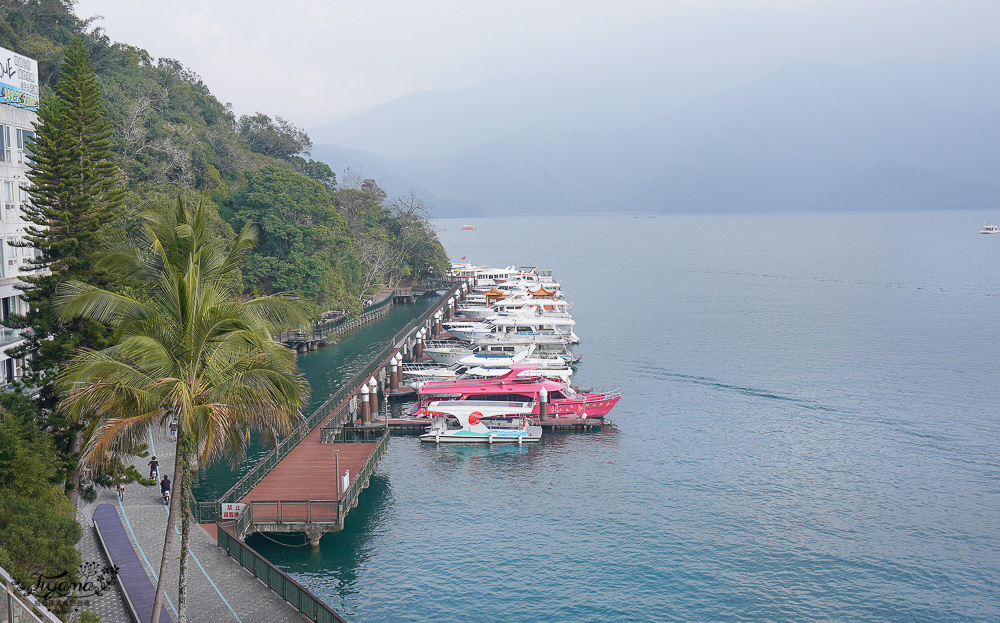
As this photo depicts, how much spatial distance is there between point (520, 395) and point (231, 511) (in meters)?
24.2

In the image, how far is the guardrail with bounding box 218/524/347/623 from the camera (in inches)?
788

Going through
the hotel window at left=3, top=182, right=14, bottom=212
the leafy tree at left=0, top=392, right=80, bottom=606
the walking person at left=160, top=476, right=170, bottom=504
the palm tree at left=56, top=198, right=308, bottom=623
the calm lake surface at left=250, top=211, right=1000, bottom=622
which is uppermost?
the hotel window at left=3, top=182, right=14, bottom=212

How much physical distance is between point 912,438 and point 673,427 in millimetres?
12662

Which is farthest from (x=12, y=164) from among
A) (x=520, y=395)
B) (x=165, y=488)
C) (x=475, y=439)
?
(x=520, y=395)

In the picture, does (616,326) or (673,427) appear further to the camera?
(616,326)

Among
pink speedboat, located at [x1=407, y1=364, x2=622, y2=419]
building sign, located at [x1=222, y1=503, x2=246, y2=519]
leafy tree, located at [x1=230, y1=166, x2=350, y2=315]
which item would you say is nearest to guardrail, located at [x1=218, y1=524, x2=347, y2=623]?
building sign, located at [x1=222, y1=503, x2=246, y2=519]

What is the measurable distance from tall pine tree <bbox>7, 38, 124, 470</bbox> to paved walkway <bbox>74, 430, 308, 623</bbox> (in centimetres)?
426

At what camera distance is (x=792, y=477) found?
37.3m

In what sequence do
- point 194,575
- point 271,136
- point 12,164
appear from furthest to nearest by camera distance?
point 271,136
point 12,164
point 194,575

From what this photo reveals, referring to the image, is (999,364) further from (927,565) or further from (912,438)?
(927,565)

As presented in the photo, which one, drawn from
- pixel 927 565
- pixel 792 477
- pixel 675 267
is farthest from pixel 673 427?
pixel 675 267

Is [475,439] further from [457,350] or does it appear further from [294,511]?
[457,350]

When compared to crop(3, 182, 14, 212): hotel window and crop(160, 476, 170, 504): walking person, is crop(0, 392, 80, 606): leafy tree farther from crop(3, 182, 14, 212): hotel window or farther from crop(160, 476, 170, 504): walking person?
crop(3, 182, 14, 212): hotel window

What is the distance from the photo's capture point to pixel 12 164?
111 ft
